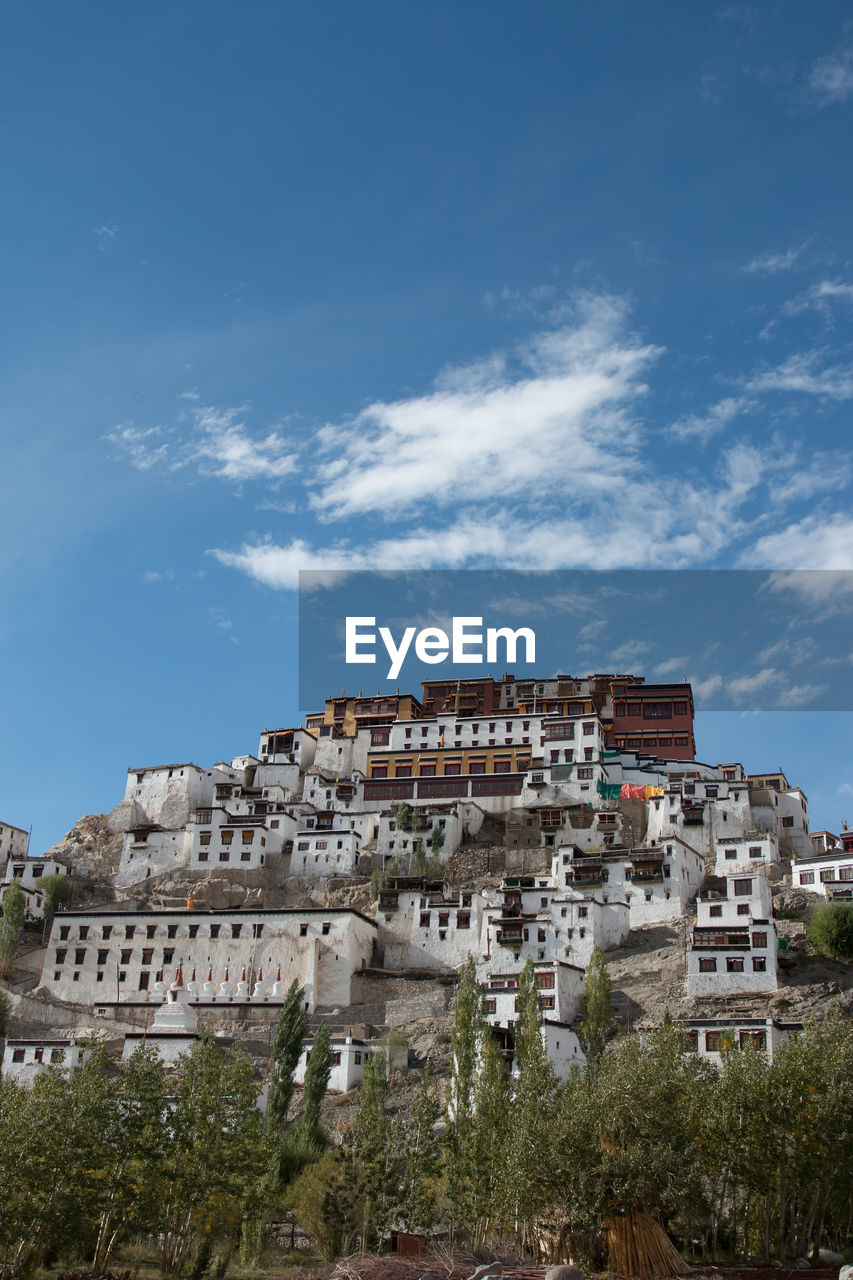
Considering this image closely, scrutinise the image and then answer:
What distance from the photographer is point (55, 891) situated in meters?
74.4

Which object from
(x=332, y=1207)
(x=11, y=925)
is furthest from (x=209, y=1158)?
(x=11, y=925)

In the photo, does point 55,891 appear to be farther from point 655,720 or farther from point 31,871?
point 655,720

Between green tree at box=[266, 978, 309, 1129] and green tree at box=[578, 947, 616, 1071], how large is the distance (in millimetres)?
10998

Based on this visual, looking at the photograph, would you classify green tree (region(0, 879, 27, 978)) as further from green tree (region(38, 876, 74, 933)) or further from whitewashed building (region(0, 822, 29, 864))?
whitewashed building (region(0, 822, 29, 864))

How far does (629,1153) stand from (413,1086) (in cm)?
1973

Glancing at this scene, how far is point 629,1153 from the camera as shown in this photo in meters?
31.9

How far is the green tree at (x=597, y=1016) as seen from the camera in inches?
1940

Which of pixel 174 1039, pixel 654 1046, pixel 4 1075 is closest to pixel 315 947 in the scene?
pixel 174 1039

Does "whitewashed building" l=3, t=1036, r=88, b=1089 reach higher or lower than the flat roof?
lower

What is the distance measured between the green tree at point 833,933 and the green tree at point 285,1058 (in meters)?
21.8

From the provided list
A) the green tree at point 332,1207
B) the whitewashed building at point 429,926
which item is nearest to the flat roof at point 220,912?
the whitewashed building at point 429,926

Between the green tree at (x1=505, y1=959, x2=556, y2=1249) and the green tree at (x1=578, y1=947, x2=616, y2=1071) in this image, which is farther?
the green tree at (x1=578, y1=947, x2=616, y2=1071)

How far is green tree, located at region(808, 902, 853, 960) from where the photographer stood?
53938mm

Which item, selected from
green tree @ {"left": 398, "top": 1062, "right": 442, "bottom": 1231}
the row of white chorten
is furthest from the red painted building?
green tree @ {"left": 398, "top": 1062, "right": 442, "bottom": 1231}
